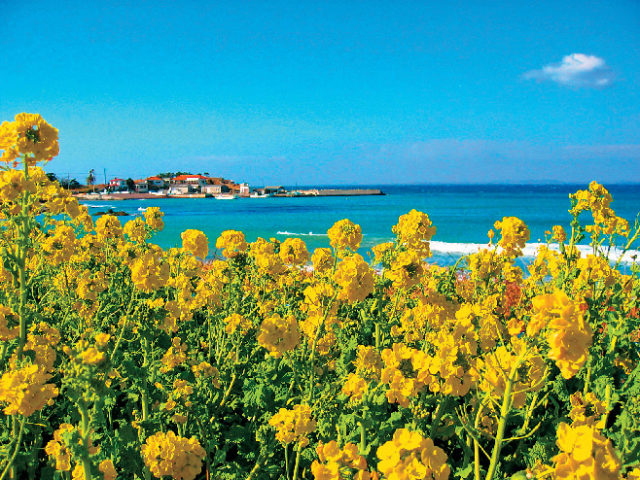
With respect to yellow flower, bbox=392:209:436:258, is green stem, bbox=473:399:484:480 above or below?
below

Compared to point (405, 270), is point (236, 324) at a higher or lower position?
lower

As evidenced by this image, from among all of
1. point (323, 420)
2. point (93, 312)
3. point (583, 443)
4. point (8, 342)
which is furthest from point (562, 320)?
point (93, 312)

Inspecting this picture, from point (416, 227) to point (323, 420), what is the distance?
1898 millimetres

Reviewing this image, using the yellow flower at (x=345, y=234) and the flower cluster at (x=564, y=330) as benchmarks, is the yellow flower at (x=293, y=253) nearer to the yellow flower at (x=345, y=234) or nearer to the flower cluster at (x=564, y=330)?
the yellow flower at (x=345, y=234)

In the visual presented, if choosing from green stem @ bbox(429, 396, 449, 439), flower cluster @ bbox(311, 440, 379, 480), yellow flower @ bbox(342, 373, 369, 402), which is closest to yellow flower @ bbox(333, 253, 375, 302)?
yellow flower @ bbox(342, 373, 369, 402)

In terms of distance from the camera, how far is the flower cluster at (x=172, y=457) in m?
1.92

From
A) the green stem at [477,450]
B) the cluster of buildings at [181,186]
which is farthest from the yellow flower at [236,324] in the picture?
the cluster of buildings at [181,186]

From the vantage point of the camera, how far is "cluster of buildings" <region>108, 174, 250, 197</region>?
114062mm

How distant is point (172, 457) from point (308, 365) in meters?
1.23

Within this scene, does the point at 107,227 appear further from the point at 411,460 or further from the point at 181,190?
the point at 181,190

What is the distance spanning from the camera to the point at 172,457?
1.94 meters

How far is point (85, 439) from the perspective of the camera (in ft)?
5.90

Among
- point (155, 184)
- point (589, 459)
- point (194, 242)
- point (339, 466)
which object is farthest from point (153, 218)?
point (155, 184)

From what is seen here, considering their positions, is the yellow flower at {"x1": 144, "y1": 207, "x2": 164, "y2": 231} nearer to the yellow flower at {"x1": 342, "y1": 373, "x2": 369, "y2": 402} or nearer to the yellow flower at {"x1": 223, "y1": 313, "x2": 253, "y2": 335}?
the yellow flower at {"x1": 223, "y1": 313, "x2": 253, "y2": 335}
